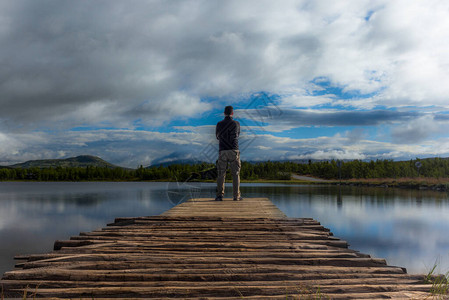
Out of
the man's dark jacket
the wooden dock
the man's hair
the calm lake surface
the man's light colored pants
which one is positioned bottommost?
the calm lake surface

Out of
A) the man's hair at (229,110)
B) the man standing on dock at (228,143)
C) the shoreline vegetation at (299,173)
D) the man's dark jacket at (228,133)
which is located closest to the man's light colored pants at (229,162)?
the man standing on dock at (228,143)

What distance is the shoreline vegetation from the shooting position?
37694mm

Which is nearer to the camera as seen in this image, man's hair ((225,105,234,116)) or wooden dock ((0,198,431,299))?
wooden dock ((0,198,431,299))

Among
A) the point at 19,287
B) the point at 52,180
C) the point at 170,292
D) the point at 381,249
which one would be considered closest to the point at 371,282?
the point at 170,292

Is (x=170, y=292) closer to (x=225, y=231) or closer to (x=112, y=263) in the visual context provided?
(x=112, y=263)

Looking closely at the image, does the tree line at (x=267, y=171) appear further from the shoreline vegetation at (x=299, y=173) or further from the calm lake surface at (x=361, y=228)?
the calm lake surface at (x=361, y=228)

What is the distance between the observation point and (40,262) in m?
3.54

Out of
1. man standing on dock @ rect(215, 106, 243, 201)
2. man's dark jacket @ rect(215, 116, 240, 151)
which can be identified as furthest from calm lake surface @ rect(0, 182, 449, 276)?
man's dark jacket @ rect(215, 116, 240, 151)

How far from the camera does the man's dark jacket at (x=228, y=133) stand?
892cm

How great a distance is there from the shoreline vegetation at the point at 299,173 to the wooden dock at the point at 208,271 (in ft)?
23.3

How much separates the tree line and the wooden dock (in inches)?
282

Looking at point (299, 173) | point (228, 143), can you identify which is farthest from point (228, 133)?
point (299, 173)

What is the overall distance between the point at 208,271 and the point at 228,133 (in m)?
6.02

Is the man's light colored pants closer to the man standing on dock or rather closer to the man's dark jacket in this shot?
the man standing on dock
